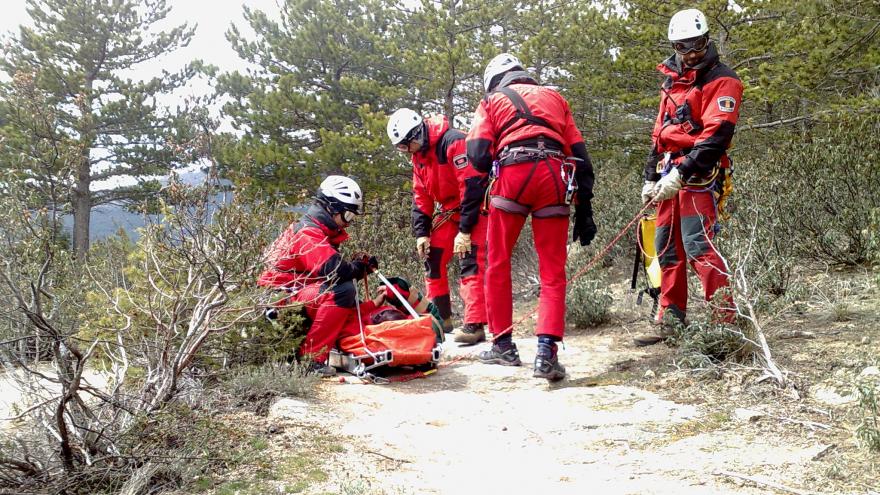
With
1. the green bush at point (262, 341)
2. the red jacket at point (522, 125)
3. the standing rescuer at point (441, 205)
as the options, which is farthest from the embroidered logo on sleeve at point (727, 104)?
the green bush at point (262, 341)

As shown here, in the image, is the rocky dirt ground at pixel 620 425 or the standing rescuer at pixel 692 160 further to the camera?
the standing rescuer at pixel 692 160

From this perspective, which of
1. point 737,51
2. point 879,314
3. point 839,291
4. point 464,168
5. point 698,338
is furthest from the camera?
point 737,51

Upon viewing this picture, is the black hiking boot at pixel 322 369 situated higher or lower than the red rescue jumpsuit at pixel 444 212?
lower

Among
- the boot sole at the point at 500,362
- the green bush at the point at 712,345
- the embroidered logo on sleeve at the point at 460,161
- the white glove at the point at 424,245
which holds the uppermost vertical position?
the embroidered logo on sleeve at the point at 460,161

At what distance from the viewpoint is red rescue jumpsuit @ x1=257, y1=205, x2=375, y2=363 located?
530 centimetres

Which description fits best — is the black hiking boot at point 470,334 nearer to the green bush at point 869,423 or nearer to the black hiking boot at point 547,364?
the black hiking boot at point 547,364

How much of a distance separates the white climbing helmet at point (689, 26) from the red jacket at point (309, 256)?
119 inches

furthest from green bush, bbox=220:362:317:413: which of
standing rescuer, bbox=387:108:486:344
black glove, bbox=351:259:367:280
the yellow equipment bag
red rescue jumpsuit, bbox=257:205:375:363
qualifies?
the yellow equipment bag

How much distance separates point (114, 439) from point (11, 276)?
85cm

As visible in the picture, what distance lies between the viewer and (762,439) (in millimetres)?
3309

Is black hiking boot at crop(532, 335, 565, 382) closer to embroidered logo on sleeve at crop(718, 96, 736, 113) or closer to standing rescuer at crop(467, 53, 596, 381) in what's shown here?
standing rescuer at crop(467, 53, 596, 381)

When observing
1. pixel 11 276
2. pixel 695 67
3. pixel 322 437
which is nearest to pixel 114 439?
pixel 11 276

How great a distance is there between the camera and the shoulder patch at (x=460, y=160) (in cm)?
623

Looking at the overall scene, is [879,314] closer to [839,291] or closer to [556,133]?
[839,291]
